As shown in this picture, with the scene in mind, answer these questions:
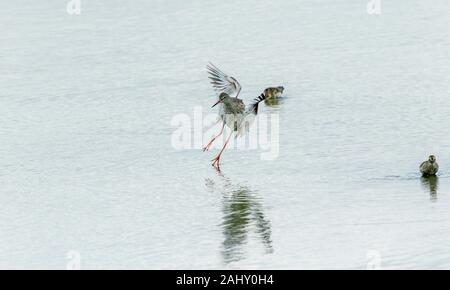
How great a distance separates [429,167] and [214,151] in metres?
3.87

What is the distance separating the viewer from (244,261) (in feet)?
44.8

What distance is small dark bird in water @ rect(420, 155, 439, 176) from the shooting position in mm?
17094

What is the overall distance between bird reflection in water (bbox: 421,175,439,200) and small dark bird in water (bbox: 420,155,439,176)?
7cm

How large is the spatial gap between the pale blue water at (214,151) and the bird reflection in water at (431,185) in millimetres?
66

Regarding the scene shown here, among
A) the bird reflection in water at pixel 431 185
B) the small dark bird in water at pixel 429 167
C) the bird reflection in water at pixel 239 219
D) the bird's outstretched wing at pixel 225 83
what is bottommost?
the bird reflection in water at pixel 239 219

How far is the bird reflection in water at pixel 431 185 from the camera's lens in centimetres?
1634

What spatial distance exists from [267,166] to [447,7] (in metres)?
14.4

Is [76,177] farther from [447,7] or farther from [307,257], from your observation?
[447,7]

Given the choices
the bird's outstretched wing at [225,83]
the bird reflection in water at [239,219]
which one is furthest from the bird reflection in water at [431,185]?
the bird's outstretched wing at [225,83]

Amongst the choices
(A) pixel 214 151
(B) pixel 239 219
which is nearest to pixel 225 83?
(A) pixel 214 151

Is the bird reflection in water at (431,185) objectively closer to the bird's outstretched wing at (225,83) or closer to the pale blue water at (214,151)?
the pale blue water at (214,151)

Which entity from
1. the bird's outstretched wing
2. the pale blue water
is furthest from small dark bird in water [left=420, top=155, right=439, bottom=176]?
the bird's outstretched wing

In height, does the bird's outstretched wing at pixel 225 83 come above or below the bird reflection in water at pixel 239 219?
above
